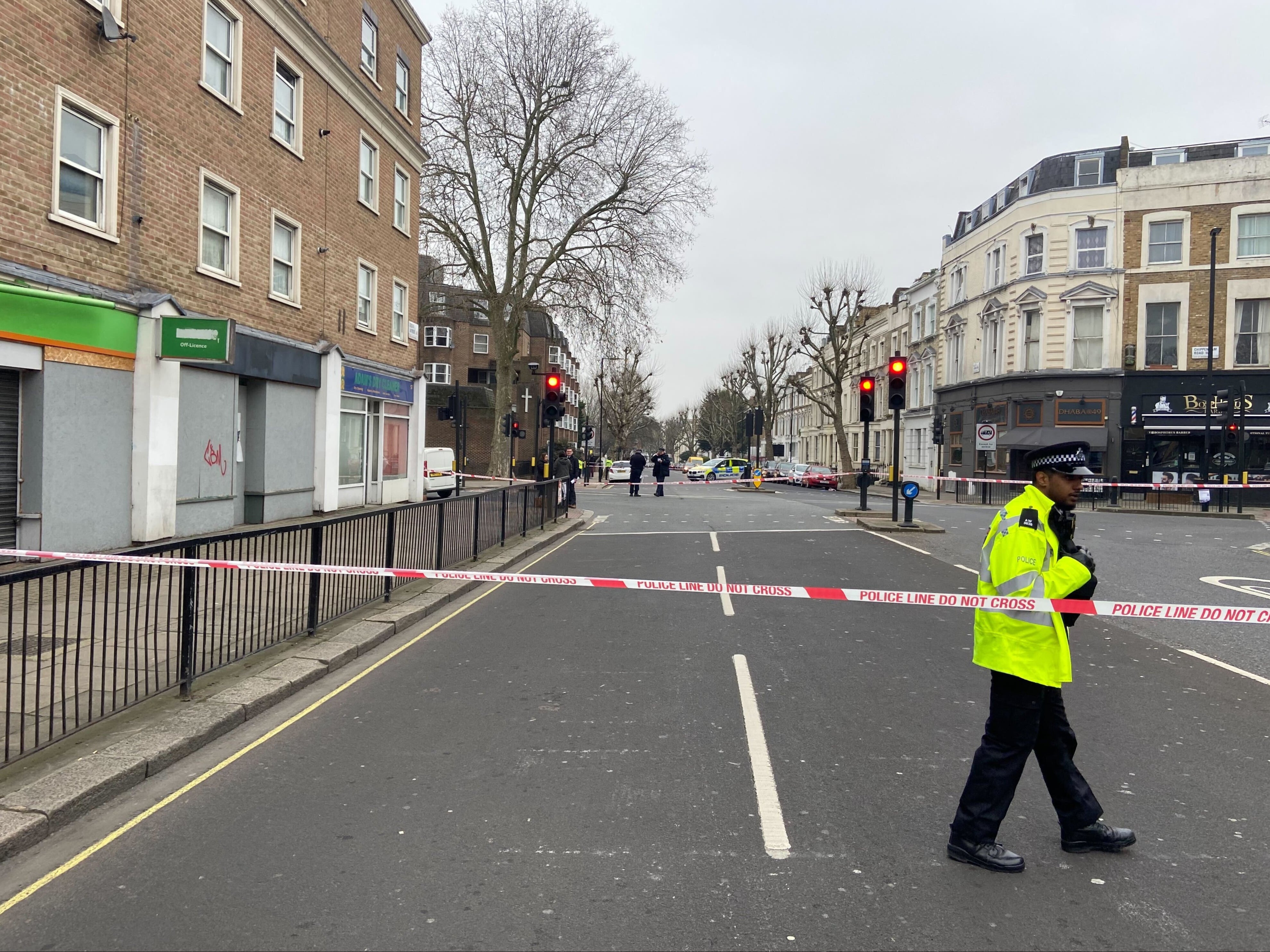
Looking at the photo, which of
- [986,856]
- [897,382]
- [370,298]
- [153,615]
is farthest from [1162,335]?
[153,615]

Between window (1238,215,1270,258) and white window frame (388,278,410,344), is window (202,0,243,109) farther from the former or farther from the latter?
window (1238,215,1270,258)

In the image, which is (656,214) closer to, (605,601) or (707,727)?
(605,601)

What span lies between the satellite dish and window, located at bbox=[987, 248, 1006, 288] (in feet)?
115

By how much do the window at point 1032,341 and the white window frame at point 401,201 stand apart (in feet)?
85.5

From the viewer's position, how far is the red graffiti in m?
14.4

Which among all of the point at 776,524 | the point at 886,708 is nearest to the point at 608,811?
the point at 886,708

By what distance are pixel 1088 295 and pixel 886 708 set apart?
115 ft

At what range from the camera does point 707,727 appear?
5477 millimetres

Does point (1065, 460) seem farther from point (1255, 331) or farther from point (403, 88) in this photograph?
point (1255, 331)

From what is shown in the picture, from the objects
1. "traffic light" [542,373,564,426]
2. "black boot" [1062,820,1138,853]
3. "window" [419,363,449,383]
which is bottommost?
"black boot" [1062,820,1138,853]

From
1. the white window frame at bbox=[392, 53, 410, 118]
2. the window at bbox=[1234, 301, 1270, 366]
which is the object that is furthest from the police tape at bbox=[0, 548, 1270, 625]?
the window at bbox=[1234, 301, 1270, 366]

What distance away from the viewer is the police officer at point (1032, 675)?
12.1 ft

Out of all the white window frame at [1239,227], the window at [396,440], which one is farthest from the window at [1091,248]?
the window at [396,440]

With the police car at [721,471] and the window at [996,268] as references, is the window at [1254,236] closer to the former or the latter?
the window at [996,268]
